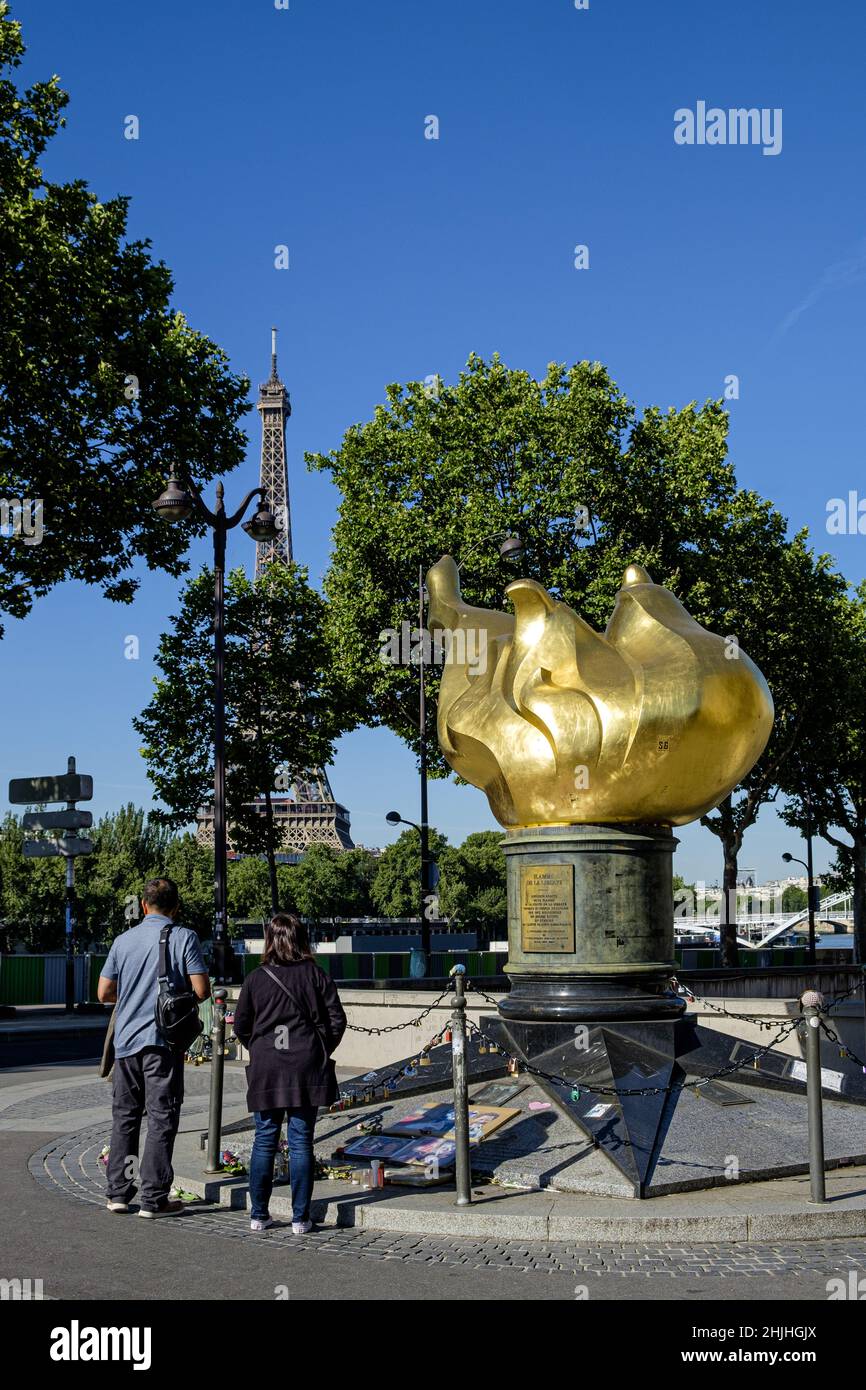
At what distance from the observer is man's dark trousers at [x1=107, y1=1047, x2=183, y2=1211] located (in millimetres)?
8008

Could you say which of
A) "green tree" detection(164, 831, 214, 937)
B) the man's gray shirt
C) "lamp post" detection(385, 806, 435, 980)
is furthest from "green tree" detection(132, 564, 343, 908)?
"green tree" detection(164, 831, 214, 937)

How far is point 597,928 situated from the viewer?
427 inches

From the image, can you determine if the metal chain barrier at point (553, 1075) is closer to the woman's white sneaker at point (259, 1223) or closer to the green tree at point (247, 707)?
the woman's white sneaker at point (259, 1223)

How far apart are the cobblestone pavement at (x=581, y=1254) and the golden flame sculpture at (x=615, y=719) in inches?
168

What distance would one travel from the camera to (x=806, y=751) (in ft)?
136

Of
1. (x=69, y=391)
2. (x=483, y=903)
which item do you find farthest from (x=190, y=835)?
(x=69, y=391)

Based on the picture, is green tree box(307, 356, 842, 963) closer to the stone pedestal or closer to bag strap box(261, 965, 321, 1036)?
the stone pedestal

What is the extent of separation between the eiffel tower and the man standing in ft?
250

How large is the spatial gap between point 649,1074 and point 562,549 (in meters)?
23.6

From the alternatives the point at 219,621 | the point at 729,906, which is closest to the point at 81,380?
the point at 219,621

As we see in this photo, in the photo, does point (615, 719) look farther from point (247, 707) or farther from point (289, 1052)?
point (247, 707)

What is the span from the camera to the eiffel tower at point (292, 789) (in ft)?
298

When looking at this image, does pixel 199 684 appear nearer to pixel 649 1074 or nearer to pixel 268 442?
pixel 649 1074

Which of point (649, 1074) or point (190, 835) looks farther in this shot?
point (190, 835)
